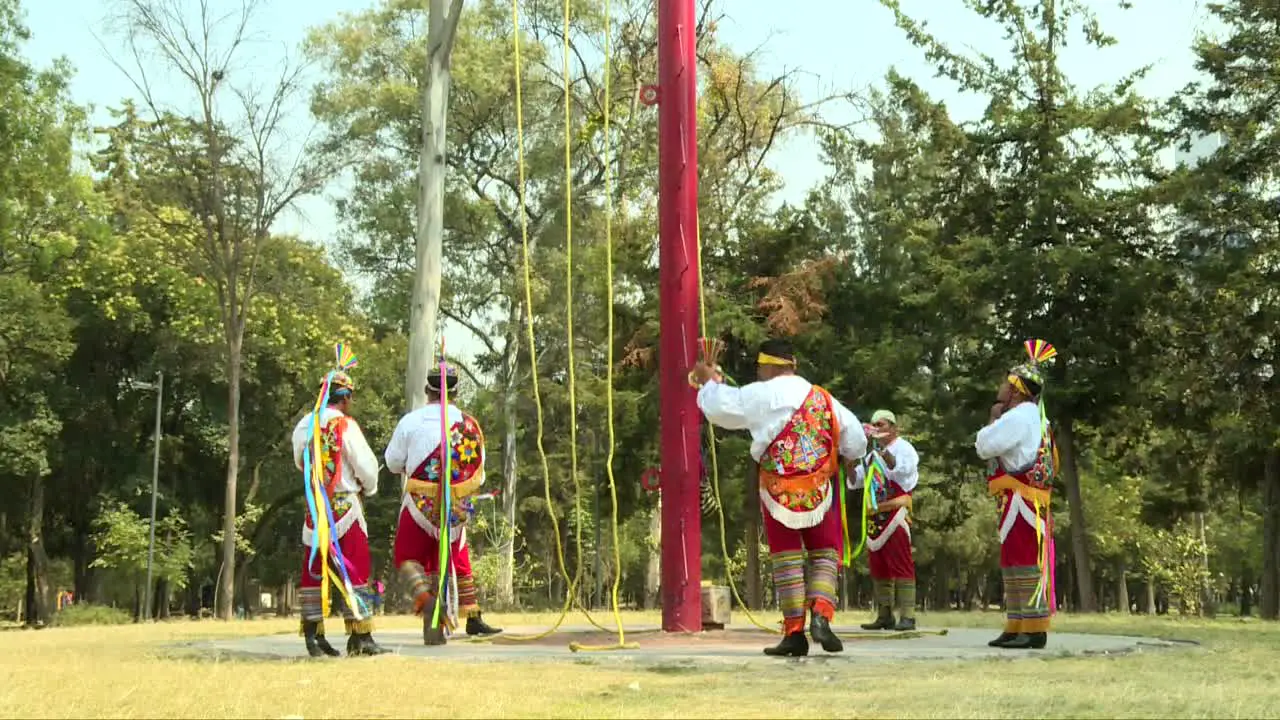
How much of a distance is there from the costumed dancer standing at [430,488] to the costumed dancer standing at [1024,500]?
12.1ft

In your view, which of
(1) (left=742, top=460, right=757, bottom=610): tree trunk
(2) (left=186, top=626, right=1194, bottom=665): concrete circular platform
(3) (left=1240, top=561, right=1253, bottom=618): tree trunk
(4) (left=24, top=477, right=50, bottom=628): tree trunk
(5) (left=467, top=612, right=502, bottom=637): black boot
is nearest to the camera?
(2) (left=186, top=626, right=1194, bottom=665): concrete circular platform

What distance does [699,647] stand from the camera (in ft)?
30.4

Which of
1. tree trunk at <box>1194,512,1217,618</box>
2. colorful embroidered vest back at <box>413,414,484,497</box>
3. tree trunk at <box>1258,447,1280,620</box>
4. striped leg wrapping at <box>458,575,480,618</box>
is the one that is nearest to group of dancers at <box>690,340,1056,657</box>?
colorful embroidered vest back at <box>413,414,484,497</box>

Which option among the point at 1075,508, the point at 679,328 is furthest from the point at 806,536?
the point at 1075,508

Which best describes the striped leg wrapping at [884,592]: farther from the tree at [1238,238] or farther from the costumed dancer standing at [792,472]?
the tree at [1238,238]

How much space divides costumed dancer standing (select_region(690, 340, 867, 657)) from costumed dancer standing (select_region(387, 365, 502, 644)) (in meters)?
2.15

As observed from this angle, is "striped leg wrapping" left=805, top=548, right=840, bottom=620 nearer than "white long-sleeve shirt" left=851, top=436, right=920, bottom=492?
Yes

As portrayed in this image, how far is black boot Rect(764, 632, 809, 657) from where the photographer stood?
8422 mm

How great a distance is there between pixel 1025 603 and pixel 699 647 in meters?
2.33

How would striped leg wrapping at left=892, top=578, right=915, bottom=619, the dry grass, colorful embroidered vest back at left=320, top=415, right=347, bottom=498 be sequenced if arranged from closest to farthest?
1. the dry grass
2. colorful embroidered vest back at left=320, top=415, right=347, bottom=498
3. striped leg wrapping at left=892, top=578, right=915, bottom=619

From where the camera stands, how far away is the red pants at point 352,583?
362 inches

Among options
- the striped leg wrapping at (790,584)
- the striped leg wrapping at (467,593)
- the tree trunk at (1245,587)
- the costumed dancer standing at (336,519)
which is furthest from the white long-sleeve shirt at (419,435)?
the tree trunk at (1245,587)

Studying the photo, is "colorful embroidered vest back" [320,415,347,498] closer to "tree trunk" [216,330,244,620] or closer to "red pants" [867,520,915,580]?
"red pants" [867,520,915,580]

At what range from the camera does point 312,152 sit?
25484 mm
